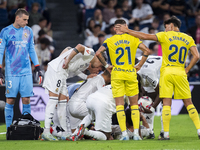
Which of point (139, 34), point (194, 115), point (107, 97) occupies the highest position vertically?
point (139, 34)

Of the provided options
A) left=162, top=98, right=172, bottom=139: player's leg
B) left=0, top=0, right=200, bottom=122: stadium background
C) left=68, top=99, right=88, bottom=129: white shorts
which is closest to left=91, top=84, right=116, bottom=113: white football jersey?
left=68, top=99, right=88, bottom=129: white shorts

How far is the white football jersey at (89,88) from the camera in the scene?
21.8 feet

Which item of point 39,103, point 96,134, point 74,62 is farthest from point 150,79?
point 39,103

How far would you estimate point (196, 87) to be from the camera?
10383mm

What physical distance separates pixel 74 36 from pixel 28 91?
7.71 meters

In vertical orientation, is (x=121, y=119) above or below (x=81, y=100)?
below

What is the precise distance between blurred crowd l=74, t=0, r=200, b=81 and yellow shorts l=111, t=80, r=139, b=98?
652 cm

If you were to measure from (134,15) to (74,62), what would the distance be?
25.1 ft

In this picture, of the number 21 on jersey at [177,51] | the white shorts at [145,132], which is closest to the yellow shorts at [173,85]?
the number 21 on jersey at [177,51]

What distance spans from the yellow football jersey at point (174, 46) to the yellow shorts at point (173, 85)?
0.69ft

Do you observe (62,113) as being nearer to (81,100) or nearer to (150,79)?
(81,100)

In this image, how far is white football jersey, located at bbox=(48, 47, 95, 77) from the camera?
6.44 metres

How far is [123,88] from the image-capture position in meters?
5.91

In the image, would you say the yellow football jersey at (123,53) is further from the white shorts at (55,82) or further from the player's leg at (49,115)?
the player's leg at (49,115)
